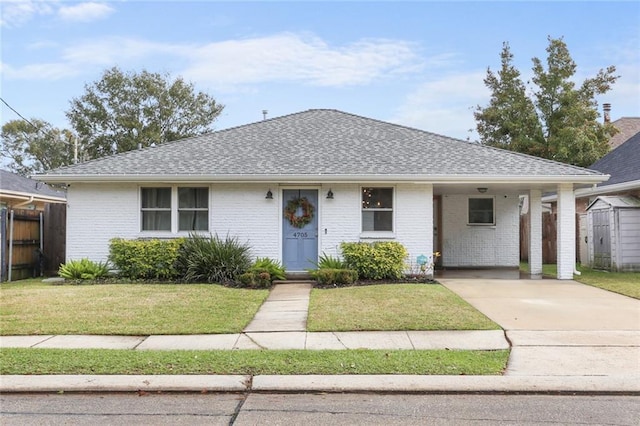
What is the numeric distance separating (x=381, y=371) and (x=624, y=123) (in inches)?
1299

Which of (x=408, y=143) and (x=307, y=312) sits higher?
(x=408, y=143)

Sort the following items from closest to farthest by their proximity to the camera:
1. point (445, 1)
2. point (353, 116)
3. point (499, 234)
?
point (445, 1)
point (499, 234)
point (353, 116)

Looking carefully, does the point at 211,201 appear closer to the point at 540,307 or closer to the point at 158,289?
the point at 158,289

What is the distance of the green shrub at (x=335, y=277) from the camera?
40.1ft

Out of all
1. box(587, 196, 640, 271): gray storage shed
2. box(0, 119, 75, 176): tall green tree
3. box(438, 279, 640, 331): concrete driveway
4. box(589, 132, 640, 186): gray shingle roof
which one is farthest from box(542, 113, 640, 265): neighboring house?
box(0, 119, 75, 176): tall green tree

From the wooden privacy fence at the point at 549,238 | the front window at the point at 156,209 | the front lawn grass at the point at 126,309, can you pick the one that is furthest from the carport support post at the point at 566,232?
the front window at the point at 156,209

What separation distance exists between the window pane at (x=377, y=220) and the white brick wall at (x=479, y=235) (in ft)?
13.2

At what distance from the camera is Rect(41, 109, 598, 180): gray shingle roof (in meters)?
13.6

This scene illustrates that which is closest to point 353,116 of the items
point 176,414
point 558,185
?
point 558,185

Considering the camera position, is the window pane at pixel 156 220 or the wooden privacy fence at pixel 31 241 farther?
the window pane at pixel 156 220

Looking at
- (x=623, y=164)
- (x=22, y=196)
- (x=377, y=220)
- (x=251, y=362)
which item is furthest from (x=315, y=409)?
(x=623, y=164)

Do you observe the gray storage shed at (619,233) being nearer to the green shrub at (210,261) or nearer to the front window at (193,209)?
the green shrub at (210,261)

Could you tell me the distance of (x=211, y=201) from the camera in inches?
549

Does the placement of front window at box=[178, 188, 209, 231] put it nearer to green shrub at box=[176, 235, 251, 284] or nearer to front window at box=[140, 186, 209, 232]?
front window at box=[140, 186, 209, 232]
